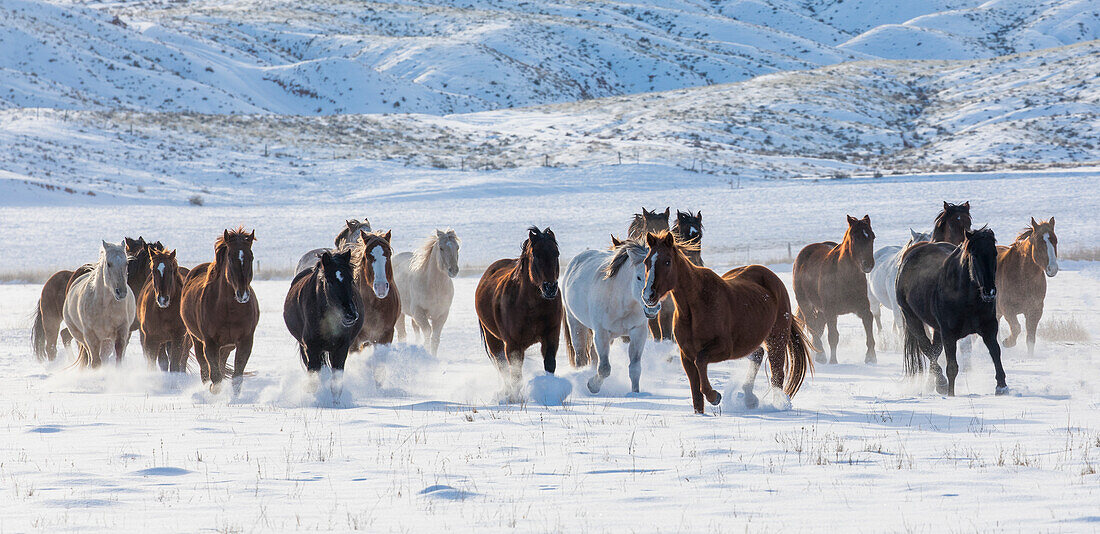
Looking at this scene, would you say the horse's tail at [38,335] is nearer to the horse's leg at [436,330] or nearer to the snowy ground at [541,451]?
the snowy ground at [541,451]

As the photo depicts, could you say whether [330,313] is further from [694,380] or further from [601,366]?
[694,380]

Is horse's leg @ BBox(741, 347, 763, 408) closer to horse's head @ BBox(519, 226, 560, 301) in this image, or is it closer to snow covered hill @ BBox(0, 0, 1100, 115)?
horse's head @ BBox(519, 226, 560, 301)

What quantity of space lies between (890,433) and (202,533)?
16.0 ft

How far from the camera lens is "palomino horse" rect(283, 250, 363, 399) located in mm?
9516

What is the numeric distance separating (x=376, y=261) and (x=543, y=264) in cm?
178

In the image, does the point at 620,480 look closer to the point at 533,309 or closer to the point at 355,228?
the point at 533,309

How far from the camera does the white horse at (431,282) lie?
13.6 metres

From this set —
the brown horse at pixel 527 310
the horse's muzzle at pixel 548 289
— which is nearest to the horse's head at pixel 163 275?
the brown horse at pixel 527 310

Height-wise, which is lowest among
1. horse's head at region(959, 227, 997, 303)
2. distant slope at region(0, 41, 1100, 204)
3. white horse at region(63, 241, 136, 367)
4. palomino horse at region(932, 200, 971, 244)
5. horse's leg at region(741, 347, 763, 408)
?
horse's leg at region(741, 347, 763, 408)

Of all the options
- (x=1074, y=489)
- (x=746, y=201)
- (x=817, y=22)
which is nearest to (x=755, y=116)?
(x=746, y=201)

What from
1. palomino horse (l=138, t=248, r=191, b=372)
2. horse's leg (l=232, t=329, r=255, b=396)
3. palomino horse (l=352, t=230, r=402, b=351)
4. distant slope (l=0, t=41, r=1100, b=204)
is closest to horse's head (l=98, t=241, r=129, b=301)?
palomino horse (l=138, t=248, r=191, b=372)

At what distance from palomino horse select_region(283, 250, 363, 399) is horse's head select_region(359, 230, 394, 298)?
0.86 ft

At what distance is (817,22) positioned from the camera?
154m

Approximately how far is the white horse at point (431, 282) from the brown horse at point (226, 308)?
3.59 m
